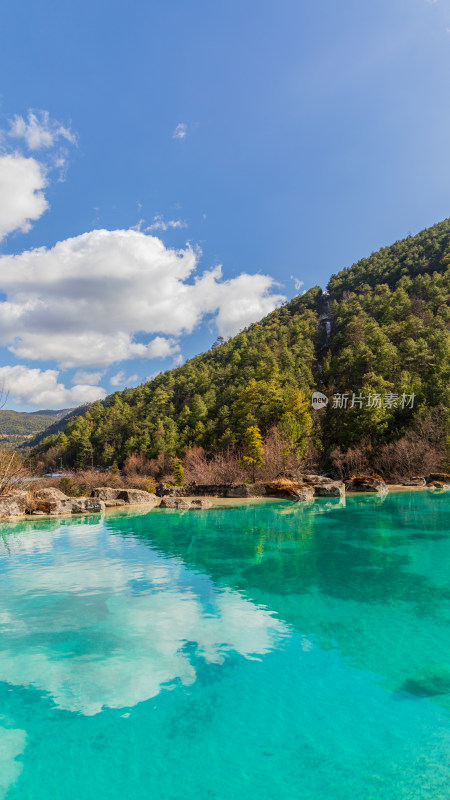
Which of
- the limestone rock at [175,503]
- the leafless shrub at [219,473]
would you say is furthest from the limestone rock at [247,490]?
the leafless shrub at [219,473]

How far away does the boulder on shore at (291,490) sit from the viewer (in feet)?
76.3

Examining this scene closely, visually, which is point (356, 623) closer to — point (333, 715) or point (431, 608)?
point (431, 608)

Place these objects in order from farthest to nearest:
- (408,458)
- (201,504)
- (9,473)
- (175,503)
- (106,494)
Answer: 1. (408,458)
2. (106,494)
3. (201,504)
4. (175,503)
5. (9,473)

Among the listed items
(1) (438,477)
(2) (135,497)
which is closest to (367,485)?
(1) (438,477)

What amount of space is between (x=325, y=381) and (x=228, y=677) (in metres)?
50.1

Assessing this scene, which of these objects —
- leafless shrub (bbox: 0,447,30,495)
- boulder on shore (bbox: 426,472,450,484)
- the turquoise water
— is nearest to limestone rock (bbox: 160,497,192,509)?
leafless shrub (bbox: 0,447,30,495)

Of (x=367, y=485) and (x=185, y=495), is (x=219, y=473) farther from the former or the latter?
(x=367, y=485)

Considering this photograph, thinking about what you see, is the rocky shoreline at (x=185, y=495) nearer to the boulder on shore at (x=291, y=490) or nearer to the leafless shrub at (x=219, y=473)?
the boulder on shore at (x=291, y=490)

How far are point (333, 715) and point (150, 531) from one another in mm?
11896

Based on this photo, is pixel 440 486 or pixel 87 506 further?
pixel 440 486

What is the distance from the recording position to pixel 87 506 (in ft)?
67.6

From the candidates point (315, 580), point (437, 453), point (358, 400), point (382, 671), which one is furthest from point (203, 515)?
point (358, 400)

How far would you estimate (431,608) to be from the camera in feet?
22.1

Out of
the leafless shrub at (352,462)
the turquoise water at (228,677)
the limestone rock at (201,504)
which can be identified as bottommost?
the turquoise water at (228,677)
